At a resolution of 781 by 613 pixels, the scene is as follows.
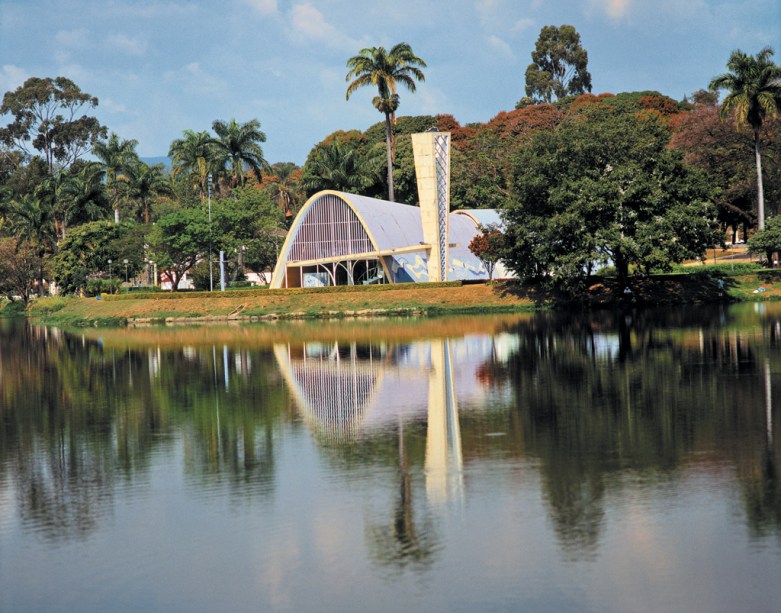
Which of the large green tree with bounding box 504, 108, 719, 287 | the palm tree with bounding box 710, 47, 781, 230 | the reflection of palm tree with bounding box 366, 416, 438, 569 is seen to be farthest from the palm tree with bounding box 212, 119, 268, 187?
the reflection of palm tree with bounding box 366, 416, 438, 569

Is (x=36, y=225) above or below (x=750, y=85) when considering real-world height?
below

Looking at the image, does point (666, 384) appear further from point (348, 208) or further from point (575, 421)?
point (348, 208)

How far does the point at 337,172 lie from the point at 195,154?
1307 centimetres

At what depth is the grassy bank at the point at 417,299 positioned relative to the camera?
57.2 m

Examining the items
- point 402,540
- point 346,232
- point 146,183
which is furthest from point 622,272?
point 146,183

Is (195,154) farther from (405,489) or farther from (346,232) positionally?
(405,489)

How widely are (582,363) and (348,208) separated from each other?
45021mm

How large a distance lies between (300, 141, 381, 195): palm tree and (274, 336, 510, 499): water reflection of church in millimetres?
52157

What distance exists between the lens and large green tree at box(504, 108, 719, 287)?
53.4 metres

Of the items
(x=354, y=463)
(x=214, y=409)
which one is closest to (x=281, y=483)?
(x=354, y=463)

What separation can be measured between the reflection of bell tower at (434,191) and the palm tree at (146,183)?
35190mm

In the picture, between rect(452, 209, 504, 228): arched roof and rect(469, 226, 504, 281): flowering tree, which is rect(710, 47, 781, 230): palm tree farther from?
rect(452, 209, 504, 228): arched roof

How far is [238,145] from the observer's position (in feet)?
278

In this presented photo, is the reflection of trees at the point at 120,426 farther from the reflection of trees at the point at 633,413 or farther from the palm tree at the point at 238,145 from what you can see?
the palm tree at the point at 238,145
